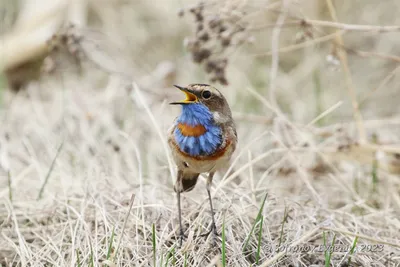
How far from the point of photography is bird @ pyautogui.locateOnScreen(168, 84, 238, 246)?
10.0 feet

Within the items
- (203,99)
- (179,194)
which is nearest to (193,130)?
(203,99)

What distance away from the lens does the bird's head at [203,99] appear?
3.08 metres

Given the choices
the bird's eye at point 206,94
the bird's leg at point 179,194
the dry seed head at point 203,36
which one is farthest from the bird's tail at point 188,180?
the dry seed head at point 203,36

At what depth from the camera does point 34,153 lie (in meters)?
4.83

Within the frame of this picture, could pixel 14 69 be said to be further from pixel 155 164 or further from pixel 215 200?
pixel 215 200

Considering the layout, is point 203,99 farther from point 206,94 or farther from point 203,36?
point 203,36

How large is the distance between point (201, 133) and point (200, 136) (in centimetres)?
2

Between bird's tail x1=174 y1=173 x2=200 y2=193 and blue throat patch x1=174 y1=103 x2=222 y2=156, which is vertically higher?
blue throat patch x1=174 y1=103 x2=222 y2=156

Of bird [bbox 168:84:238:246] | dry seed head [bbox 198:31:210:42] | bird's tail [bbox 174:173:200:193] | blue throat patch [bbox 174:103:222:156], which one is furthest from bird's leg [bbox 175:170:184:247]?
dry seed head [bbox 198:31:210:42]

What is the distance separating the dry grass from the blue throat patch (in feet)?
1.23

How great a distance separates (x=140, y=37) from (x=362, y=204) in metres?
4.62

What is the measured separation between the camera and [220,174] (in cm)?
468

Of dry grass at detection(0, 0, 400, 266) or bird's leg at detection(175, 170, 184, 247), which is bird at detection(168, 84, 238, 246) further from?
dry grass at detection(0, 0, 400, 266)

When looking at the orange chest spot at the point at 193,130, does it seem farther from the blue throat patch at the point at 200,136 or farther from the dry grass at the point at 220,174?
the dry grass at the point at 220,174
